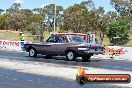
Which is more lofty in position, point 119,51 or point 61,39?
point 61,39

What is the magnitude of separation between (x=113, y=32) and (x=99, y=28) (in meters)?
10.0

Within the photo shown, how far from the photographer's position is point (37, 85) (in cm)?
1220

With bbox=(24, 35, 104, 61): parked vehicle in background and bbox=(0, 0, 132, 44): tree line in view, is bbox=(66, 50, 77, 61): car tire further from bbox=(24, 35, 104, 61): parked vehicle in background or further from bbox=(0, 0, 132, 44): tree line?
bbox=(0, 0, 132, 44): tree line

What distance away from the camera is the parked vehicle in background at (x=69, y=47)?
2370 cm

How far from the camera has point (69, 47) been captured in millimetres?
24391

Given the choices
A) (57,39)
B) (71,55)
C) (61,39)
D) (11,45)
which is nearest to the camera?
(71,55)

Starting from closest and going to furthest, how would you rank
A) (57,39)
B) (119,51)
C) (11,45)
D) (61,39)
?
1. (61,39)
2. (57,39)
3. (119,51)
4. (11,45)

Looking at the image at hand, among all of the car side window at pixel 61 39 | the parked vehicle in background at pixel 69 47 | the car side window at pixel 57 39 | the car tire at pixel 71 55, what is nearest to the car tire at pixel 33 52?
the parked vehicle in background at pixel 69 47

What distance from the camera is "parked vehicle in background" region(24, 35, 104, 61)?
933 inches

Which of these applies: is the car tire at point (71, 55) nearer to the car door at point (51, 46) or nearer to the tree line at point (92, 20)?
the car door at point (51, 46)

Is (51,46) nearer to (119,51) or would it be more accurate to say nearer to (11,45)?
(119,51)

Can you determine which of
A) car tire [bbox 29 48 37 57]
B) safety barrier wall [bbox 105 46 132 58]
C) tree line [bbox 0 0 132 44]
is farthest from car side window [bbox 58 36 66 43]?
tree line [bbox 0 0 132 44]

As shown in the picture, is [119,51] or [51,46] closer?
[51,46]

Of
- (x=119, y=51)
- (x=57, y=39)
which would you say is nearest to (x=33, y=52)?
(x=57, y=39)
